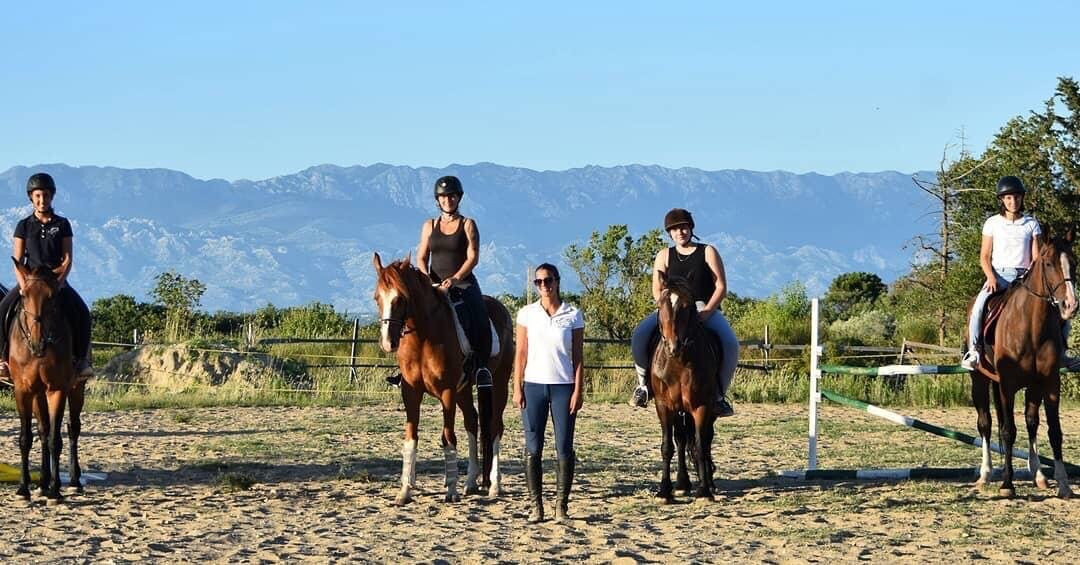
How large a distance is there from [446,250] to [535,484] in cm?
218

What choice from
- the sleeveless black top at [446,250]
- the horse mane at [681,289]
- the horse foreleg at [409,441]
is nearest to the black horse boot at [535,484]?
the horse foreleg at [409,441]

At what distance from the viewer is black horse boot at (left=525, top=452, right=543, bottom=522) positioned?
1008 centimetres

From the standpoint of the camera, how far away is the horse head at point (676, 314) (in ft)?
34.9

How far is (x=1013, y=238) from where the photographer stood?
11492mm

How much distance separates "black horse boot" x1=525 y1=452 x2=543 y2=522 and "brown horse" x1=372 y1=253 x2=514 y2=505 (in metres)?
1.05

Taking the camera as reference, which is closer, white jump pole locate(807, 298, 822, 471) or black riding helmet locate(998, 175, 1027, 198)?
black riding helmet locate(998, 175, 1027, 198)

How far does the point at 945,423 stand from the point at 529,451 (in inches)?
439

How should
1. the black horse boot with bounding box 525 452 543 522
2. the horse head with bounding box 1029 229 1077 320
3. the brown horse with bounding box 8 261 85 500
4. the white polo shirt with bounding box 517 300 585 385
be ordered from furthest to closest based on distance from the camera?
the brown horse with bounding box 8 261 85 500
the horse head with bounding box 1029 229 1077 320
the black horse boot with bounding box 525 452 543 522
the white polo shirt with bounding box 517 300 585 385

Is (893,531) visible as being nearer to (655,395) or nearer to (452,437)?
(655,395)

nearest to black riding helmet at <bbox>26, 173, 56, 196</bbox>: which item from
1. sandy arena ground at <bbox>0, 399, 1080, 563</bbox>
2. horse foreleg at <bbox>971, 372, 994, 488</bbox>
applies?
sandy arena ground at <bbox>0, 399, 1080, 563</bbox>

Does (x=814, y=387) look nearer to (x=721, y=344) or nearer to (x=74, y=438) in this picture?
(x=721, y=344)

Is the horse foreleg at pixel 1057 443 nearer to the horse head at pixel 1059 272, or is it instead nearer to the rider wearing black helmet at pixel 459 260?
the horse head at pixel 1059 272

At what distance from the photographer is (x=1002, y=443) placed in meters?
11.7

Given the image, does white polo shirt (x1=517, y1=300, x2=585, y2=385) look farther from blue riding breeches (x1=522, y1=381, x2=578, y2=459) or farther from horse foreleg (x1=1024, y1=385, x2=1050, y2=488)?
horse foreleg (x1=1024, y1=385, x2=1050, y2=488)
